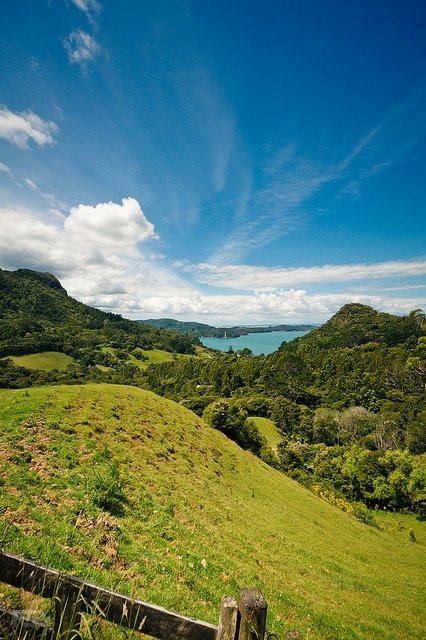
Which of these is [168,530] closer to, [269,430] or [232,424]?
[232,424]

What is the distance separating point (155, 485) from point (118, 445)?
4120 millimetres

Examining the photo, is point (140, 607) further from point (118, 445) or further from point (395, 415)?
point (395, 415)

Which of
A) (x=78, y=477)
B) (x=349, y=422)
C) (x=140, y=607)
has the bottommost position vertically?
(x=349, y=422)

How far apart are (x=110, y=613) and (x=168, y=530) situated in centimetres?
1097

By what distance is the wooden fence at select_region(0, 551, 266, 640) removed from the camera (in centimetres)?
312

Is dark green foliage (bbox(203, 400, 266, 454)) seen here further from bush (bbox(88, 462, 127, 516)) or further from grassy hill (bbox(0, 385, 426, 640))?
bush (bbox(88, 462, 127, 516))

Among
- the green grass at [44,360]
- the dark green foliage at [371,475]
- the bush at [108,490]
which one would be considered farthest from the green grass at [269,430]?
the green grass at [44,360]

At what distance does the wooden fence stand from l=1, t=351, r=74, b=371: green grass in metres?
169

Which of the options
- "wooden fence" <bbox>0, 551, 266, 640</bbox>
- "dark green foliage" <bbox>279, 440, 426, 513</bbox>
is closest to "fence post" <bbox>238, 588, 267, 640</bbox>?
"wooden fence" <bbox>0, 551, 266, 640</bbox>

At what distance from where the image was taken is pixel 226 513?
18578mm

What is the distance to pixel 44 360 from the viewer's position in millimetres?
166375

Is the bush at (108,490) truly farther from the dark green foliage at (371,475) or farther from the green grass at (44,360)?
the green grass at (44,360)

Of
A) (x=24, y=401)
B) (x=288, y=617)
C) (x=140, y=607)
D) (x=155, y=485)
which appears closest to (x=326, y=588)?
(x=288, y=617)

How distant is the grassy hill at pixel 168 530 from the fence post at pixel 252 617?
3.75 metres
